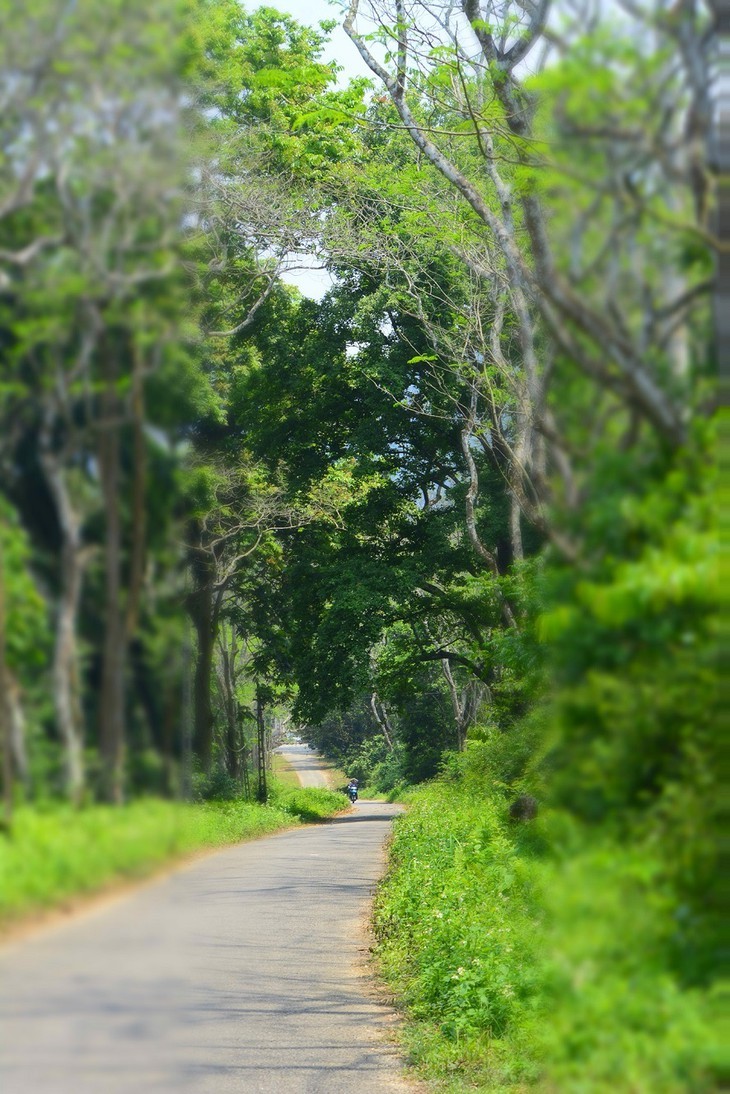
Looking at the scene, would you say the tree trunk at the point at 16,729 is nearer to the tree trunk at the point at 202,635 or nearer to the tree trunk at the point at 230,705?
the tree trunk at the point at 202,635

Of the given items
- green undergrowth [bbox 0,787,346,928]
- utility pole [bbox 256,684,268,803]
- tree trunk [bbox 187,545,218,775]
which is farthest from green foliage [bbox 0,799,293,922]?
utility pole [bbox 256,684,268,803]

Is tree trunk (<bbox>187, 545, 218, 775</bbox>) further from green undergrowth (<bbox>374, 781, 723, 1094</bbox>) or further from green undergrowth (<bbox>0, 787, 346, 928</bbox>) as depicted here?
green undergrowth (<bbox>0, 787, 346, 928</bbox>)

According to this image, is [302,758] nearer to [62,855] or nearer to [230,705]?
[230,705]

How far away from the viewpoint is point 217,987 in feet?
27.3

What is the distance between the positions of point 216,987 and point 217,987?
0.06ft

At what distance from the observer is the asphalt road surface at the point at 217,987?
3.13 feet

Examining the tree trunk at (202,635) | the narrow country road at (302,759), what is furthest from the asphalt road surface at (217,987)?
the narrow country road at (302,759)

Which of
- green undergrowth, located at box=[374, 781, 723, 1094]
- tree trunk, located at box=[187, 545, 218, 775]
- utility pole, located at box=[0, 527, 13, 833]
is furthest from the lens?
tree trunk, located at box=[187, 545, 218, 775]

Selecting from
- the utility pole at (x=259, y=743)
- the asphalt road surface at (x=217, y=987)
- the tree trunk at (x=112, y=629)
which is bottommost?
the asphalt road surface at (x=217, y=987)

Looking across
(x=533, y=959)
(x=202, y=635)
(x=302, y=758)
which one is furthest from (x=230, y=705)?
(x=302, y=758)

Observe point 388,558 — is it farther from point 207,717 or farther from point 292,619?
point 207,717

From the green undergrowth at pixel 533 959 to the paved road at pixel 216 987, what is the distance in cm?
33

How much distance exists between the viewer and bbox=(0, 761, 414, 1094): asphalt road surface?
95 centimetres

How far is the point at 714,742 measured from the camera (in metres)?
0.85
